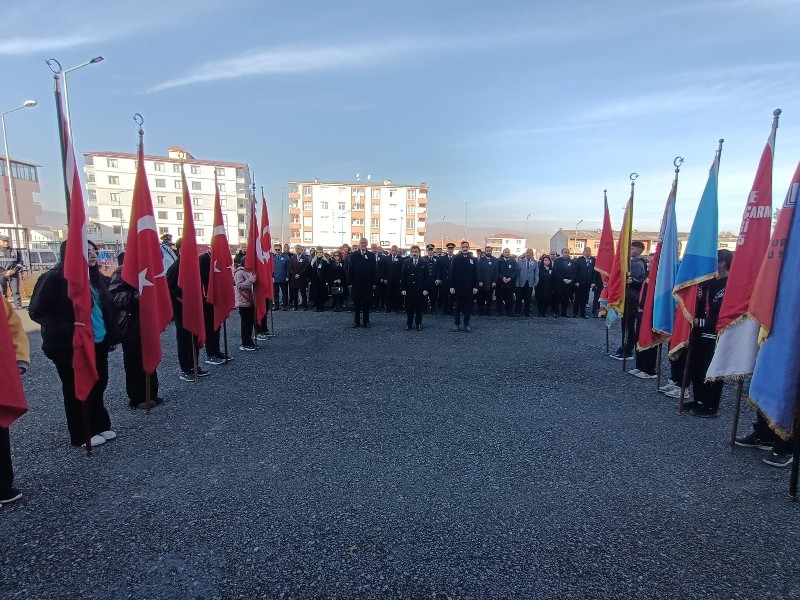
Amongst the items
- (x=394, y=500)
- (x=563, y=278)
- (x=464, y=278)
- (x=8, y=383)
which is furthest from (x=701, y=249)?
(x=563, y=278)

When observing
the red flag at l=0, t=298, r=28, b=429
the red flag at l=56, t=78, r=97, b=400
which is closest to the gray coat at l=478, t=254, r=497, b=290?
the red flag at l=56, t=78, r=97, b=400

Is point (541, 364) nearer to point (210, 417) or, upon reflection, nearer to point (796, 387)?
point (796, 387)

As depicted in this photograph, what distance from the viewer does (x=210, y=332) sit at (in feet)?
25.0

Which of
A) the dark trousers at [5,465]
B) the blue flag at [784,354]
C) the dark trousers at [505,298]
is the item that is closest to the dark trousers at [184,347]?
the dark trousers at [5,465]

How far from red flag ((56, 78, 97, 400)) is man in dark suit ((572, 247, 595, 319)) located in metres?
13.3

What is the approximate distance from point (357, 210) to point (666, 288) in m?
77.4

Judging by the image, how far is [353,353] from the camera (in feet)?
27.9

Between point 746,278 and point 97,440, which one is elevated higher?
point 746,278

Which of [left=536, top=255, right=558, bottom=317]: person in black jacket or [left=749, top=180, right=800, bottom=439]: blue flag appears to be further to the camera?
[left=536, top=255, right=558, bottom=317]: person in black jacket

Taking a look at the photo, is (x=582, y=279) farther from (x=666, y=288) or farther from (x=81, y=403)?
(x=81, y=403)

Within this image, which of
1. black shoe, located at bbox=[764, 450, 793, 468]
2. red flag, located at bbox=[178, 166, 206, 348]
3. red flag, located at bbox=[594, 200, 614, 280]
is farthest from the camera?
red flag, located at bbox=[594, 200, 614, 280]

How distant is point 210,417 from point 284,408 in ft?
2.85

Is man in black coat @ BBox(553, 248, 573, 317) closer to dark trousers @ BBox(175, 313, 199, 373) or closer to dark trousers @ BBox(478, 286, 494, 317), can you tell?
dark trousers @ BBox(478, 286, 494, 317)

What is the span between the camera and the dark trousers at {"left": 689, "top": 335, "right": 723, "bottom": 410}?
550cm
